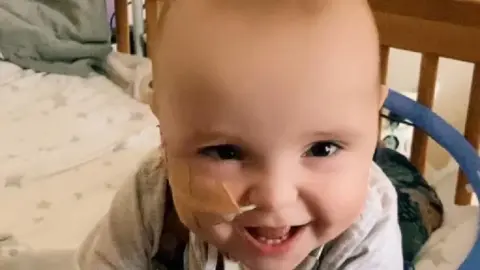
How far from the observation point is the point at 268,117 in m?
0.67

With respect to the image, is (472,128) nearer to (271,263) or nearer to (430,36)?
(430,36)

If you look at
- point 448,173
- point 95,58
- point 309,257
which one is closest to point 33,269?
point 309,257

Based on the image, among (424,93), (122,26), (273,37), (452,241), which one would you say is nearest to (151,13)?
(122,26)

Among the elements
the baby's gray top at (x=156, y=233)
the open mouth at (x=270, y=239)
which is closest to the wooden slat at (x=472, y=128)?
the baby's gray top at (x=156, y=233)

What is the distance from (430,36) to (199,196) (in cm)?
50

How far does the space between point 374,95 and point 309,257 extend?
20 centimetres

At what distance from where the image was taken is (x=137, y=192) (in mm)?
923

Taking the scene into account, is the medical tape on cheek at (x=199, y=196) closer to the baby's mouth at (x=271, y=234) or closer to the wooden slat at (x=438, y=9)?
the baby's mouth at (x=271, y=234)

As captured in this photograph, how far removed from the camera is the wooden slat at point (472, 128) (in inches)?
42.7

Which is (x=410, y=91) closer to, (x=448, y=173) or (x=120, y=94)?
(x=448, y=173)

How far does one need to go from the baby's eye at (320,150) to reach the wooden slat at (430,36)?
431 millimetres

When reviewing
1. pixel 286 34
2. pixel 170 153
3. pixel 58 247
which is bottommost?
pixel 58 247

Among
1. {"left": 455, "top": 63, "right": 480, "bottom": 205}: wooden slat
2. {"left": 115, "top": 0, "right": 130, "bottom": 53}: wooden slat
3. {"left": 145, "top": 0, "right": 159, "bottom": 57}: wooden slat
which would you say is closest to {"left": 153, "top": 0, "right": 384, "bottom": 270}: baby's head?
{"left": 455, "top": 63, "right": 480, "bottom": 205}: wooden slat

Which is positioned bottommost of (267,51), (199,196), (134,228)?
(134,228)
